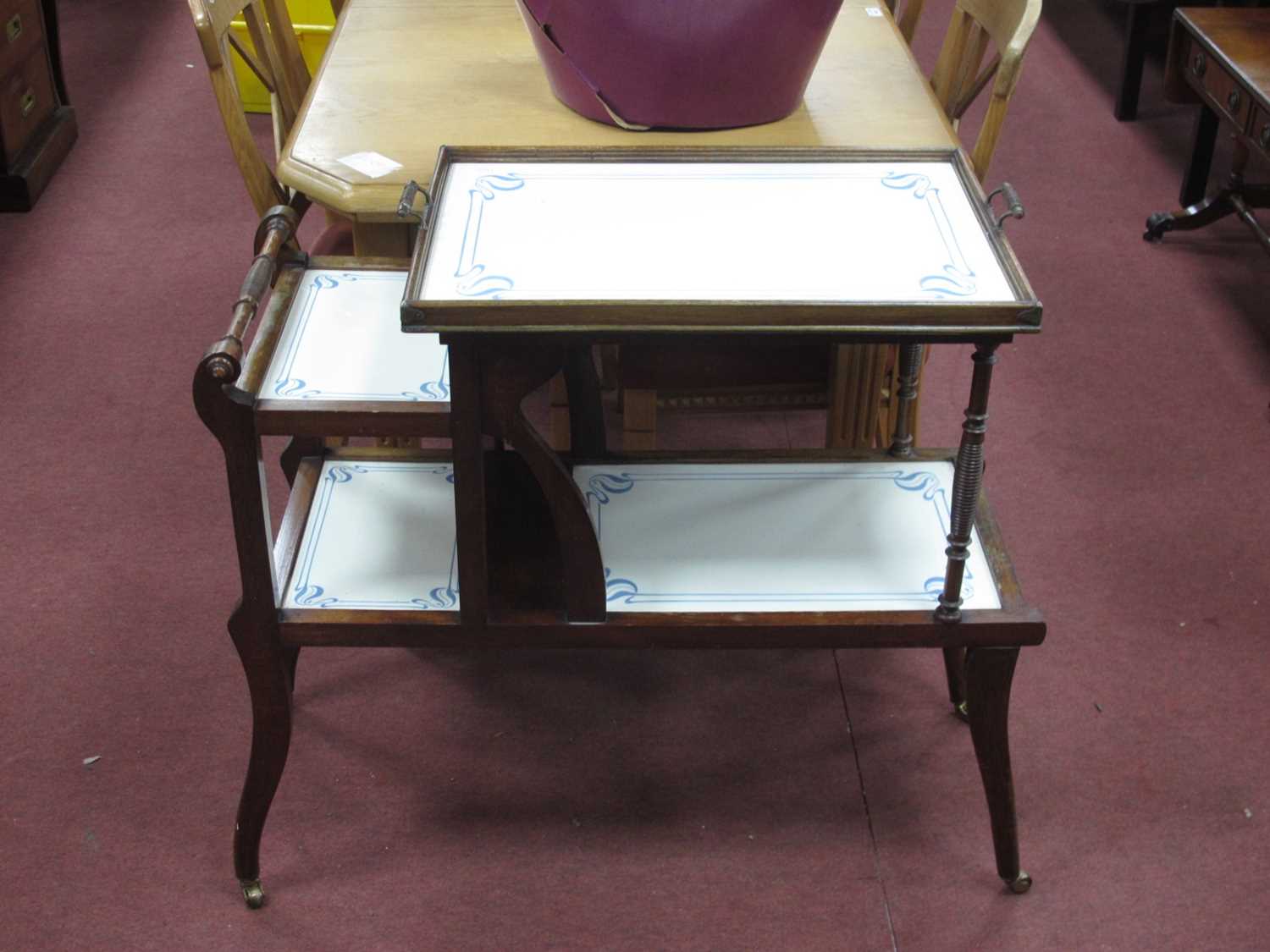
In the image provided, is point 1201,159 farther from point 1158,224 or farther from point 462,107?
point 462,107

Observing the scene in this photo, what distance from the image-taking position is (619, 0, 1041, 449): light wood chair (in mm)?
2164

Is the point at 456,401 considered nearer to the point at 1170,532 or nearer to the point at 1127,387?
the point at 1170,532

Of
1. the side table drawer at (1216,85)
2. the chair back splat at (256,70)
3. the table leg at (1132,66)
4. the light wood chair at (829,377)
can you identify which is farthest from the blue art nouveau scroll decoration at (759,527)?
the table leg at (1132,66)

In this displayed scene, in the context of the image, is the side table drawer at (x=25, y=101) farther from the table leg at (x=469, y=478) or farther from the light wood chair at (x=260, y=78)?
the table leg at (x=469, y=478)

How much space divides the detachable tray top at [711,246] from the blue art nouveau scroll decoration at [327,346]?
0.17 meters

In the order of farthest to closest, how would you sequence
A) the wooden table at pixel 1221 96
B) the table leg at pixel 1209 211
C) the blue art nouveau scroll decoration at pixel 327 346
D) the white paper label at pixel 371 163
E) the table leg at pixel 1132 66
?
the table leg at pixel 1132 66
the table leg at pixel 1209 211
the wooden table at pixel 1221 96
the white paper label at pixel 371 163
the blue art nouveau scroll decoration at pixel 327 346

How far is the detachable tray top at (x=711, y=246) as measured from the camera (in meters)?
1.37

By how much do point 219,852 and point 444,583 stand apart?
1.67 ft

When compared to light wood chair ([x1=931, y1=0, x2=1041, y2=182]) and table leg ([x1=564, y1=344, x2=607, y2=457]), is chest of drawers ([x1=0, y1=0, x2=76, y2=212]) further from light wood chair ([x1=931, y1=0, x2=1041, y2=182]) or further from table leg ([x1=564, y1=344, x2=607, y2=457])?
light wood chair ([x1=931, y1=0, x2=1041, y2=182])

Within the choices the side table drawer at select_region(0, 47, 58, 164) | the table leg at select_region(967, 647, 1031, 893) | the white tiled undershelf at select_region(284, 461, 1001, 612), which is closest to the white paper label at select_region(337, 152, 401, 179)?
the white tiled undershelf at select_region(284, 461, 1001, 612)

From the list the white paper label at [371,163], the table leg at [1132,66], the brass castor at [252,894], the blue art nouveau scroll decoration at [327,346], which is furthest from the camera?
the table leg at [1132,66]

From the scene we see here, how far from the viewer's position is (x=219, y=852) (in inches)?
74.0

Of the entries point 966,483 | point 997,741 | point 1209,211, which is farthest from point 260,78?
point 1209,211

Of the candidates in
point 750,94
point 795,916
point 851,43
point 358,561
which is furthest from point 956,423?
point 358,561
